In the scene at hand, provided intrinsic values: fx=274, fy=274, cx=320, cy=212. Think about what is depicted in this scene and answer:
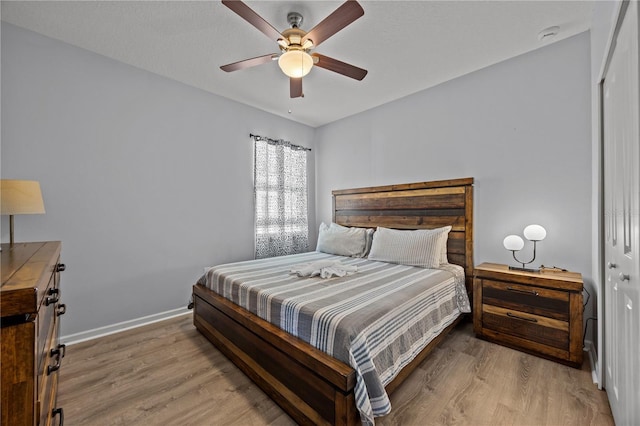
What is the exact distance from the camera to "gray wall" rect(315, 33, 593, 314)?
2.41 meters

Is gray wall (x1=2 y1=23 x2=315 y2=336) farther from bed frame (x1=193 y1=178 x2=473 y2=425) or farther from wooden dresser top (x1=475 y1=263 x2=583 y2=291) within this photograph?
wooden dresser top (x1=475 y1=263 x2=583 y2=291)

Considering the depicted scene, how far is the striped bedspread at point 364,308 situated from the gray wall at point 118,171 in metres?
0.82

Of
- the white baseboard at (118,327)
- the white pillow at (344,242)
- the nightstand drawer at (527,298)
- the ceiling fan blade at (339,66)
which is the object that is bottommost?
the white baseboard at (118,327)

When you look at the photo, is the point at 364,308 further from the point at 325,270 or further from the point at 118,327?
the point at 118,327

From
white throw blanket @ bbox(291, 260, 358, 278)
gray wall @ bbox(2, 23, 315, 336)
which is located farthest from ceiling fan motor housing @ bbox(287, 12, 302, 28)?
white throw blanket @ bbox(291, 260, 358, 278)

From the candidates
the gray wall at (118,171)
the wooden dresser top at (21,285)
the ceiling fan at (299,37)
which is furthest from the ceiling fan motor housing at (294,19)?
the wooden dresser top at (21,285)

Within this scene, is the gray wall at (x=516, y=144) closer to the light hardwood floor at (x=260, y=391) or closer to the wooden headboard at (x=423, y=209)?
the wooden headboard at (x=423, y=209)

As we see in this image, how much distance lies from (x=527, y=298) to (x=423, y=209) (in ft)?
4.55

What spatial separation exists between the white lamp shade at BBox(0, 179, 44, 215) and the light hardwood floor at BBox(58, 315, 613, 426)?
126cm

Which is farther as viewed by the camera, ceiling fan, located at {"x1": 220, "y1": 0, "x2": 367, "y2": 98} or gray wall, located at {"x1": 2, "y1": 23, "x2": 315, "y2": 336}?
gray wall, located at {"x1": 2, "y1": 23, "x2": 315, "y2": 336}

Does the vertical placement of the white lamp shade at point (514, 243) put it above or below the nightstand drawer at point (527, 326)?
above

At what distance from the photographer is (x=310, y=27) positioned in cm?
229

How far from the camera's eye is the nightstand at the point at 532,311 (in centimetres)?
210

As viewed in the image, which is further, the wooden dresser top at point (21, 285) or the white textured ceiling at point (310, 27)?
the white textured ceiling at point (310, 27)
